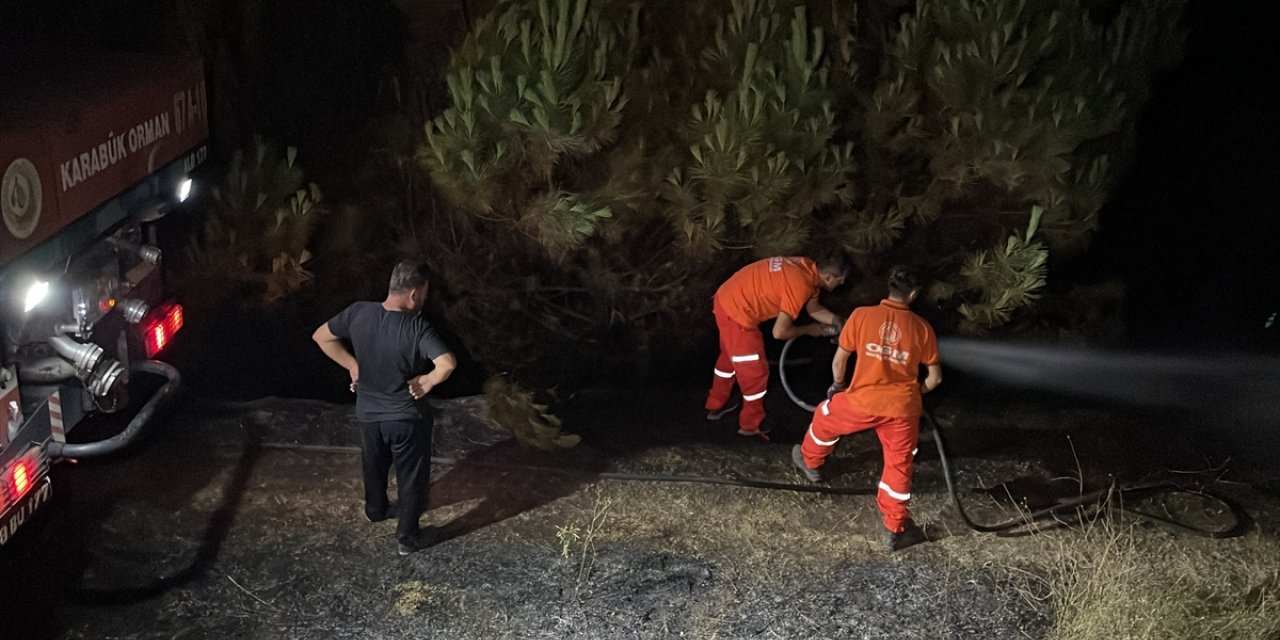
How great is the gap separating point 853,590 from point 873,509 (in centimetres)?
81

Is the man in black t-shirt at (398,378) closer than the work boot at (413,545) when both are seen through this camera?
Yes

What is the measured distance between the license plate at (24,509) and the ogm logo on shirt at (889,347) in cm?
390

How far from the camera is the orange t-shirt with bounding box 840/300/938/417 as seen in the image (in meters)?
5.52

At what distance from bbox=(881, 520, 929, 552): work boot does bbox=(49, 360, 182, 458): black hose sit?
3.71 m

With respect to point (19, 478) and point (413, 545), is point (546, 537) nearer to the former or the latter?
point (413, 545)

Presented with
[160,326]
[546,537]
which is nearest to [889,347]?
[546,537]

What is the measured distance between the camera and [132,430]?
203 inches

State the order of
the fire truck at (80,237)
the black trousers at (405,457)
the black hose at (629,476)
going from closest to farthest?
the fire truck at (80,237)
the black trousers at (405,457)
the black hose at (629,476)

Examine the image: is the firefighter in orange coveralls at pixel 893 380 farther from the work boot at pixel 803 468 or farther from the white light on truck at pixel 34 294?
the white light on truck at pixel 34 294

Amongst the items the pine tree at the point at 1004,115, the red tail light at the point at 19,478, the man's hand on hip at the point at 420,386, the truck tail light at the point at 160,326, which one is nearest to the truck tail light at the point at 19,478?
the red tail light at the point at 19,478

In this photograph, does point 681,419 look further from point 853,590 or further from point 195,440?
point 195,440

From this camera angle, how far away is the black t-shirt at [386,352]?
5.02m

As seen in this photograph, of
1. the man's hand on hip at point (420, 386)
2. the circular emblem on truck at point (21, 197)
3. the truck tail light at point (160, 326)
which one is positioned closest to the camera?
the circular emblem on truck at point (21, 197)

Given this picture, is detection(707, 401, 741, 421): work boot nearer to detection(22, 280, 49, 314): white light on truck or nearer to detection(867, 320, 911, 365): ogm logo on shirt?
detection(867, 320, 911, 365): ogm logo on shirt
